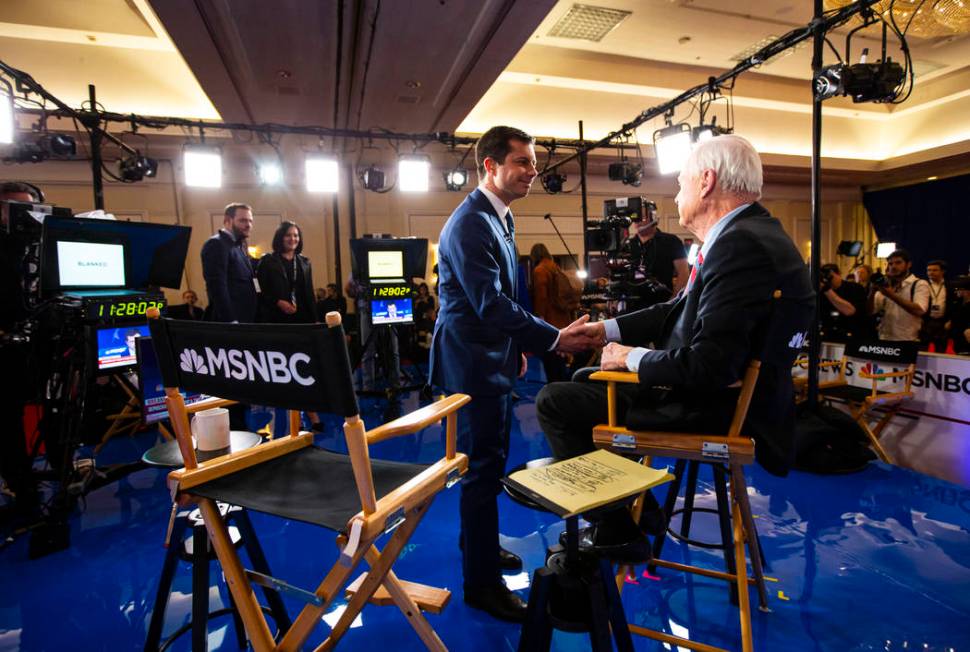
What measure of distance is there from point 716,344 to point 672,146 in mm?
5175

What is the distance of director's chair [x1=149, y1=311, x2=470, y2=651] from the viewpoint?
98 centimetres

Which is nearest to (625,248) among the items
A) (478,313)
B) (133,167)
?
(478,313)

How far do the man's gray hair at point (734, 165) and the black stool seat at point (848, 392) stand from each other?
104 inches

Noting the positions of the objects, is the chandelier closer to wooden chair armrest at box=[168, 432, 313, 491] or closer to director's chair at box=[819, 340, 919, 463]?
director's chair at box=[819, 340, 919, 463]

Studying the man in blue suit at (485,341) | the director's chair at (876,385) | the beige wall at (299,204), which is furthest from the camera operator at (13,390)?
the beige wall at (299,204)

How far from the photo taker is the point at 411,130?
7395 mm

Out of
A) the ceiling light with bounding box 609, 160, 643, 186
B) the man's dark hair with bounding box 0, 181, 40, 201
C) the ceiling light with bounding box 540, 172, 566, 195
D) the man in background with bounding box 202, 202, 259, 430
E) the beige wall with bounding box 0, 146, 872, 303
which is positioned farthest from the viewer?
the beige wall with bounding box 0, 146, 872, 303

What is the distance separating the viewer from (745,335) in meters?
1.31

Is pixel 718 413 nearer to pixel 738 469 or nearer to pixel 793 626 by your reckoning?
pixel 738 469

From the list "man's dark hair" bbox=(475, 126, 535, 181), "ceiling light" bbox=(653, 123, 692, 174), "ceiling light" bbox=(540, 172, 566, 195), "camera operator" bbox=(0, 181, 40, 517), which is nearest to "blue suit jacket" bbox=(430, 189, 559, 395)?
"man's dark hair" bbox=(475, 126, 535, 181)

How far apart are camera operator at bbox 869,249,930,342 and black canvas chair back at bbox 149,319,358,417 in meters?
5.35

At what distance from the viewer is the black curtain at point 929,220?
35.1 ft

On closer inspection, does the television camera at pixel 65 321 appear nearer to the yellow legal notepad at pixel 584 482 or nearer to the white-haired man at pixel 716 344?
the white-haired man at pixel 716 344

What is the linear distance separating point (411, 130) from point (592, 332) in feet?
21.2
